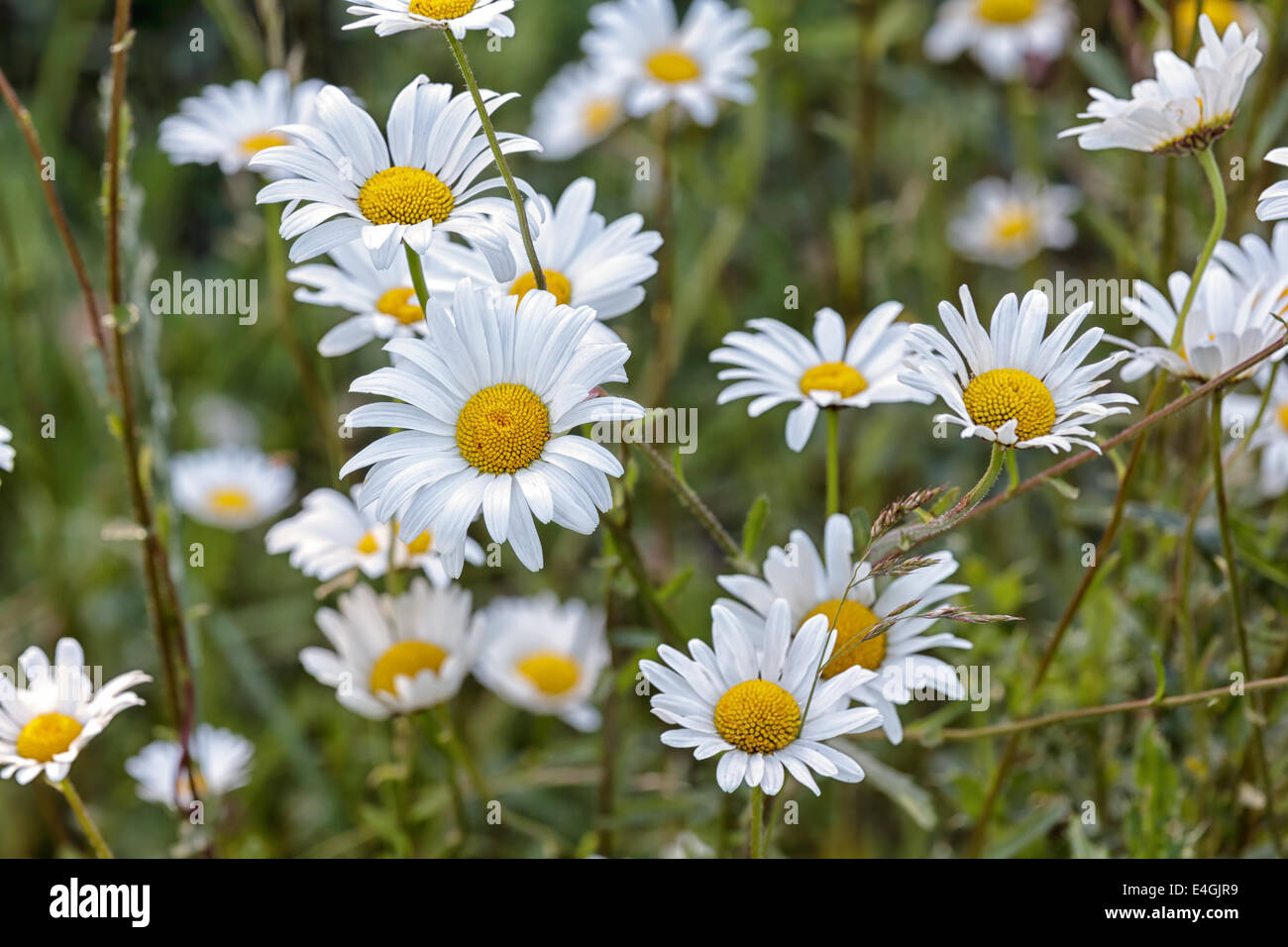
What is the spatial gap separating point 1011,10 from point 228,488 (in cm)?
131

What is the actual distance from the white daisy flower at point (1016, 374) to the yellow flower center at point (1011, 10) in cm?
119

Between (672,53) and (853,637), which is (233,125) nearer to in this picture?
(672,53)

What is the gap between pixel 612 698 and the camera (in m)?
1.03

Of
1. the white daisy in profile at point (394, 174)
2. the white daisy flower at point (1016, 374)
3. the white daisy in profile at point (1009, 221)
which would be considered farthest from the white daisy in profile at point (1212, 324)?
the white daisy in profile at point (1009, 221)

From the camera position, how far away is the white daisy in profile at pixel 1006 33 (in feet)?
5.54

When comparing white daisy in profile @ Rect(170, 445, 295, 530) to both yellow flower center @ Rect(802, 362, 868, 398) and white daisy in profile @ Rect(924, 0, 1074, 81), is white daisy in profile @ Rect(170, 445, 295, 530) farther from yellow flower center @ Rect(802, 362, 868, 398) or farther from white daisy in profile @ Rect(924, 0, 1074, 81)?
white daisy in profile @ Rect(924, 0, 1074, 81)

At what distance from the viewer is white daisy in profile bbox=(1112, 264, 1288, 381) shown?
0.73 metres

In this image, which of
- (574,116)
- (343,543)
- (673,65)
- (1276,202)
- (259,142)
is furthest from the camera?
(574,116)

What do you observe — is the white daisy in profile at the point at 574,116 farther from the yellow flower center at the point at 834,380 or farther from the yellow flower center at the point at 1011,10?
the yellow flower center at the point at 834,380

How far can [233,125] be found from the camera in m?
1.20

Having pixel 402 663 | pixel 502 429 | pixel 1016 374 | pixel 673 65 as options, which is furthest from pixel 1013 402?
pixel 673 65

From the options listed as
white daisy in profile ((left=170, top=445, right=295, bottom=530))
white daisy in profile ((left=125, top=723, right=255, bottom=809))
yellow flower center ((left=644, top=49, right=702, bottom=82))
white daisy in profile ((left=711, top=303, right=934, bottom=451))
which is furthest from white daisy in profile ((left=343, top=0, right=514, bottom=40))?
white daisy in profile ((left=170, top=445, right=295, bottom=530))

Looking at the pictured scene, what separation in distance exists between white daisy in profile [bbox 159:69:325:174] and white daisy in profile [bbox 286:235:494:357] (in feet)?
1.10

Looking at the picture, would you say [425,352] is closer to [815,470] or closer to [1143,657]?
[1143,657]
